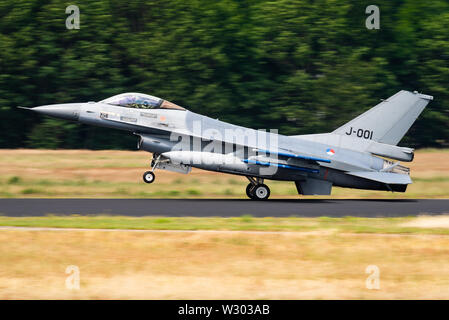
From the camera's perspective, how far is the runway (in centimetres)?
1838

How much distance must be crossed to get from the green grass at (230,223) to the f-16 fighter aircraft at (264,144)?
13.4 feet

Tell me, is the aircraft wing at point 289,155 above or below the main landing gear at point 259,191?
above

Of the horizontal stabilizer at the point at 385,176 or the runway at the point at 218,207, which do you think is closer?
the runway at the point at 218,207

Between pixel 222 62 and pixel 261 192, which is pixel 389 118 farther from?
pixel 222 62

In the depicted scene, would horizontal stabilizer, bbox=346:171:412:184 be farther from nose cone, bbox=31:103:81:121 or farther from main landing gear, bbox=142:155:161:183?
nose cone, bbox=31:103:81:121

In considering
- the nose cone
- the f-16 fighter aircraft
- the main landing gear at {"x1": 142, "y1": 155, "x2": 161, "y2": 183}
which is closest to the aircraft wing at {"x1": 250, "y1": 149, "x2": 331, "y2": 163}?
the f-16 fighter aircraft

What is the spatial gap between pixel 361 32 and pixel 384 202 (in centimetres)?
2268

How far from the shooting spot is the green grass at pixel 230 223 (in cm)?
1516

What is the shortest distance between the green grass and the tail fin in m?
5.34

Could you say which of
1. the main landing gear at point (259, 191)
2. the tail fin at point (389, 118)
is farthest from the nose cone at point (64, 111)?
the tail fin at point (389, 118)

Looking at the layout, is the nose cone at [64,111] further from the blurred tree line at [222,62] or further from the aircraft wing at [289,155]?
the blurred tree line at [222,62]

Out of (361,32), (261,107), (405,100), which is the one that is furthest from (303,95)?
(405,100)

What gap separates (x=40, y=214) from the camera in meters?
17.6

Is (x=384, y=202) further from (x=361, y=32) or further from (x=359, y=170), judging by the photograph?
(x=361, y=32)
